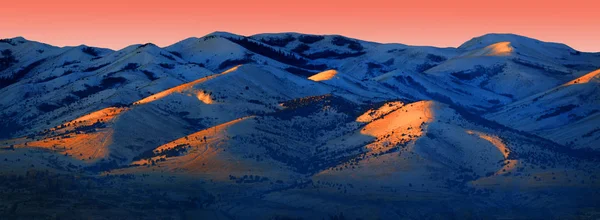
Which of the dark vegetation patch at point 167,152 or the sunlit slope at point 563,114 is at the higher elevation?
the sunlit slope at point 563,114

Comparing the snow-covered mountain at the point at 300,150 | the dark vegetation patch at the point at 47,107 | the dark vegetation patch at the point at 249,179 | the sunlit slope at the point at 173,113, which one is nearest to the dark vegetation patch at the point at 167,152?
the snow-covered mountain at the point at 300,150

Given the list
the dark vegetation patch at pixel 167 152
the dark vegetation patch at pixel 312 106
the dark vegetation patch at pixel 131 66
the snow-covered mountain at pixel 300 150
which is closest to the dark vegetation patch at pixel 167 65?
the dark vegetation patch at pixel 131 66

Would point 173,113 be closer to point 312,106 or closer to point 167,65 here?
point 312,106

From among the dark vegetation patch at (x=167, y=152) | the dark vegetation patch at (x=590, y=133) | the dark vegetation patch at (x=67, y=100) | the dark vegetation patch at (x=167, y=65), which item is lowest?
the dark vegetation patch at (x=590, y=133)

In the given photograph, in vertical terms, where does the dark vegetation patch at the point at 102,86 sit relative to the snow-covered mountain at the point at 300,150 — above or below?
above

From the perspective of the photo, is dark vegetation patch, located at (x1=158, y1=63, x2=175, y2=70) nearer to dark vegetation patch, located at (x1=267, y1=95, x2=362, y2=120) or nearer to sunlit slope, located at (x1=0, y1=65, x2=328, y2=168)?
sunlit slope, located at (x1=0, y1=65, x2=328, y2=168)

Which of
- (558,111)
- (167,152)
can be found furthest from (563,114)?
(167,152)

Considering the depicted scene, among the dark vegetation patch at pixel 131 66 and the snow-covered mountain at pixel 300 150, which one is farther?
the dark vegetation patch at pixel 131 66

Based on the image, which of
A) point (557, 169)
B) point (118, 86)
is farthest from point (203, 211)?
point (118, 86)

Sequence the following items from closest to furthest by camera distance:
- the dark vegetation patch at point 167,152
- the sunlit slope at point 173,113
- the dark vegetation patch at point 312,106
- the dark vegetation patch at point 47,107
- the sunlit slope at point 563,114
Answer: the dark vegetation patch at point 167,152 < the sunlit slope at point 173,113 < the dark vegetation patch at point 312,106 < the sunlit slope at point 563,114 < the dark vegetation patch at point 47,107

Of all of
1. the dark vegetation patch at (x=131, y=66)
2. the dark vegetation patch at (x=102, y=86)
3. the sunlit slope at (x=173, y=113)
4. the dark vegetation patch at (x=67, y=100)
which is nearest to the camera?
the sunlit slope at (x=173, y=113)

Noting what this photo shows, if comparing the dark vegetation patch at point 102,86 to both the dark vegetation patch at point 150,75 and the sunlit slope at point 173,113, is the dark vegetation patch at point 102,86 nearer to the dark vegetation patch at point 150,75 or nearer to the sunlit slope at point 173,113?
the dark vegetation patch at point 150,75

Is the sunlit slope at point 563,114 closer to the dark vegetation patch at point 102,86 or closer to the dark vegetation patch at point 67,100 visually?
the dark vegetation patch at point 102,86
